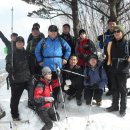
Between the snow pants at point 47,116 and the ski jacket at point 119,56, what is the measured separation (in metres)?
1.97

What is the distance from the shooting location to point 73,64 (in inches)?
348

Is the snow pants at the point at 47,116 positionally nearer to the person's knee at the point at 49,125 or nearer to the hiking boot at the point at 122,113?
the person's knee at the point at 49,125

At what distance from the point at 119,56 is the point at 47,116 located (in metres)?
2.42

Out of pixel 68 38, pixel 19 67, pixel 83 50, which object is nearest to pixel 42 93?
pixel 19 67

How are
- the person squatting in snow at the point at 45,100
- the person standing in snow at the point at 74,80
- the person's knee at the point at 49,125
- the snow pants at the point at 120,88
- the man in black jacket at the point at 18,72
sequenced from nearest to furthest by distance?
the person's knee at the point at 49,125 < the person squatting in snow at the point at 45,100 < the man in black jacket at the point at 18,72 < the snow pants at the point at 120,88 < the person standing in snow at the point at 74,80

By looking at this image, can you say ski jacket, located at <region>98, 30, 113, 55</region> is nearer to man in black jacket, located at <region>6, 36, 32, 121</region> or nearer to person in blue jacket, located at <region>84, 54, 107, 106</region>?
person in blue jacket, located at <region>84, 54, 107, 106</region>

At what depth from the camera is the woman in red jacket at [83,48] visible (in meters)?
9.13

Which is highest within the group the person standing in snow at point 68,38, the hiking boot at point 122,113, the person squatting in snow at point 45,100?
the person standing in snow at point 68,38

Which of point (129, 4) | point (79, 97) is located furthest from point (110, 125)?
point (129, 4)

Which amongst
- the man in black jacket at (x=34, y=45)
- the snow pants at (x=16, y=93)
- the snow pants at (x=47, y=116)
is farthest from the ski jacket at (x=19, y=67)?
the snow pants at (x=47, y=116)

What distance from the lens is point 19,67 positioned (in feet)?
26.1

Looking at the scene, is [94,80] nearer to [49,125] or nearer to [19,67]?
[49,125]

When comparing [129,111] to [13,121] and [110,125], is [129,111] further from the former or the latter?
[13,121]

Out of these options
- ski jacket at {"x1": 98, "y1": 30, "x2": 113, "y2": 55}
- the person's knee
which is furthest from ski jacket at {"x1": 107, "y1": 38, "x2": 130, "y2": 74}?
the person's knee
